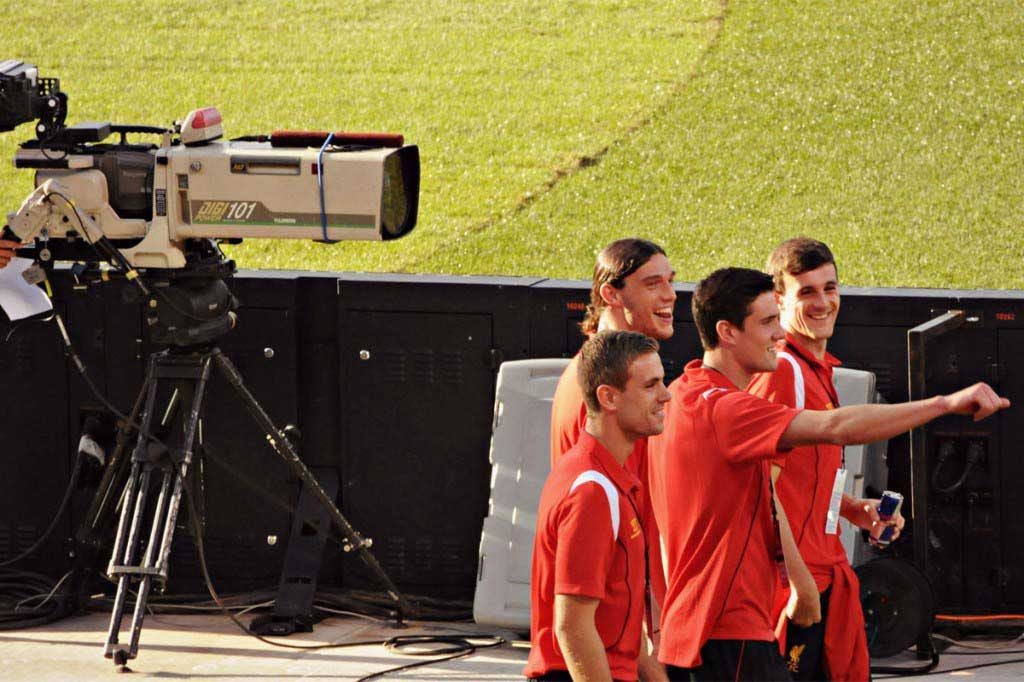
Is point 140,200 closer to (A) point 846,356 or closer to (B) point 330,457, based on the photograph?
(B) point 330,457

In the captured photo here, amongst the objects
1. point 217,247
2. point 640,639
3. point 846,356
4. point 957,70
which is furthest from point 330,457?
point 957,70

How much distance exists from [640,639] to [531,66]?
22.3 meters

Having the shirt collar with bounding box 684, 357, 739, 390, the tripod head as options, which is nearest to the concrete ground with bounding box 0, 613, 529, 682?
the tripod head

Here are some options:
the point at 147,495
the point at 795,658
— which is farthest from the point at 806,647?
the point at 147,495

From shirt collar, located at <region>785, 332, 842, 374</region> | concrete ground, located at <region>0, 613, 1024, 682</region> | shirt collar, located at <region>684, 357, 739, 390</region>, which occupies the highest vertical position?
shirt collar, located at <region>785, 332, 842, 374</region>

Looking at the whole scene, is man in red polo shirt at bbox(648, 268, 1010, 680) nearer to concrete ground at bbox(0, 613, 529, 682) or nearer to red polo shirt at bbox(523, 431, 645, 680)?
red polo shirt at bbox(523, 431, 645, 680)

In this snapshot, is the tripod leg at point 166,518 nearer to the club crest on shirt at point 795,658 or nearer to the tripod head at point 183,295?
the tripod head at point 183,295

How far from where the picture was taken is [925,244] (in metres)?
18.8

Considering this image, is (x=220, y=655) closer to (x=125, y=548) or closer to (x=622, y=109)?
(x=125, y=548)

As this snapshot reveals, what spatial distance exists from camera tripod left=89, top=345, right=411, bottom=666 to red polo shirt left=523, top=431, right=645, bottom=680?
3574mm

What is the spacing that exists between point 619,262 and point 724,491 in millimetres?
1205

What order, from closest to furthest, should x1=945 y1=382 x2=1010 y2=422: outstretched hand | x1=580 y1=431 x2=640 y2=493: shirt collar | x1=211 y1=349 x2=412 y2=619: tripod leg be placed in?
1. x1=945 y1=382 x2=1010 y2=422: outstretched hand
2. x1=580 y1=431 x2=640 y2=493: shirt collar
3. x1=211 y1=349 x2=412 y2=619: tripod leg

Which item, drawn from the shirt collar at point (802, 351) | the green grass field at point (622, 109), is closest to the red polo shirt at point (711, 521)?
the shirt collar at point (802, 351)

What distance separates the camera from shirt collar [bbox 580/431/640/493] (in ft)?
15.4
